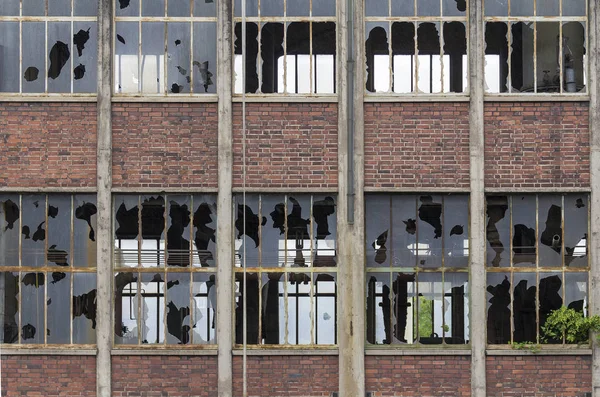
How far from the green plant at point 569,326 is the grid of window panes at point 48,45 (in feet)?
27.1

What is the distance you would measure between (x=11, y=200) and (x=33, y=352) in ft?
7.99

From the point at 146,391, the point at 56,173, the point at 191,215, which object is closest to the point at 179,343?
the point at 146,391

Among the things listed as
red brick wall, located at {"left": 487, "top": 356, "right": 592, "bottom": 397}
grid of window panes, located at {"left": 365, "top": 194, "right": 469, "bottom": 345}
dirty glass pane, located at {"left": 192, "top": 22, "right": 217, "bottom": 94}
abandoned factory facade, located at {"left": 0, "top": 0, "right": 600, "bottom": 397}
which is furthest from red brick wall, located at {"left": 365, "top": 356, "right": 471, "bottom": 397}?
dirty glass pane, located at {"left": 192, "top": 22, "right": 217, "bottom": 94}

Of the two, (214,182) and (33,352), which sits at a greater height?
(214,182)

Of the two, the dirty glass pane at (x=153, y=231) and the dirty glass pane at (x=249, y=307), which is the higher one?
the dirty glass pane at (x=153, y=231)

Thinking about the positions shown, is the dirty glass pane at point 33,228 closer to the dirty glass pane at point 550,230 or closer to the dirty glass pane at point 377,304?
the dirty glass pane at point 377,304

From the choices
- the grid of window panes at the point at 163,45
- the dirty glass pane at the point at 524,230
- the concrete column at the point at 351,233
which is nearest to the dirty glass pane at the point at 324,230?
the concrete column at the point at 351,233

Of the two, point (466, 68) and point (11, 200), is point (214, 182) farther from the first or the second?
point (466, 68)

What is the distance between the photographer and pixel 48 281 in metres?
14.0

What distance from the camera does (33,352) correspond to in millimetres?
13844

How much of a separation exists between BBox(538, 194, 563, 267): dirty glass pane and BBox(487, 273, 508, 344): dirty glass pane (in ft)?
2.23

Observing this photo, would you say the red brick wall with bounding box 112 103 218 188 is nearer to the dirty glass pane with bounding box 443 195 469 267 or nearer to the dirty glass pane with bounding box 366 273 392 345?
the dirty glass pane with bounding box 366 273 392 345

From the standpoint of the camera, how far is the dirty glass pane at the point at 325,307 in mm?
13977

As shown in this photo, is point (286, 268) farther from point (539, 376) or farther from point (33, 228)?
point (539, 376)
